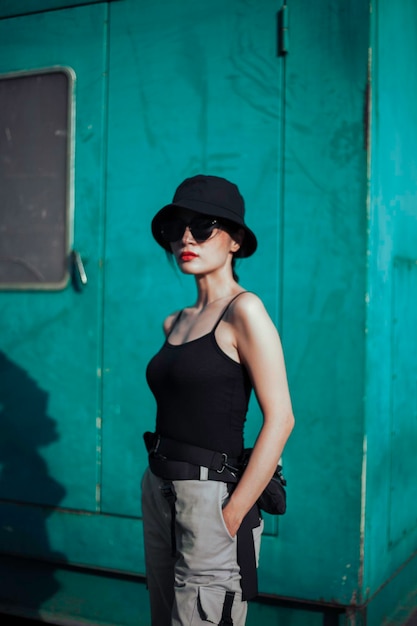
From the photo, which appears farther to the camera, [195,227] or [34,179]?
[34,179]

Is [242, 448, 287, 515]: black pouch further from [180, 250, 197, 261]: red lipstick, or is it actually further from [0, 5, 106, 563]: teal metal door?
[0, 5, 106, 563]: teal metal door

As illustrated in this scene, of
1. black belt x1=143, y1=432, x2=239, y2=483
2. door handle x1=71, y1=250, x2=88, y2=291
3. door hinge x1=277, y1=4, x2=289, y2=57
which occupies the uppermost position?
door hinge x1=277, y1=4, x2=289, y2=57

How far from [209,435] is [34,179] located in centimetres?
199

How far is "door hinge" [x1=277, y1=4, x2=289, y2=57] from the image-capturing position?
3.06 meters

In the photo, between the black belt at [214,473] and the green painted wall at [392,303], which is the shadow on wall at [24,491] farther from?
the black belt at [214,473]

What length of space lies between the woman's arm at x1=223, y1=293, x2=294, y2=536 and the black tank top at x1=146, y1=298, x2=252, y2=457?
6cm

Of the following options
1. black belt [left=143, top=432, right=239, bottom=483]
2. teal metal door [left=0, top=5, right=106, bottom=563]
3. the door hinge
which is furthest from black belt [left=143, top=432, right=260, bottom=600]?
the door hinge

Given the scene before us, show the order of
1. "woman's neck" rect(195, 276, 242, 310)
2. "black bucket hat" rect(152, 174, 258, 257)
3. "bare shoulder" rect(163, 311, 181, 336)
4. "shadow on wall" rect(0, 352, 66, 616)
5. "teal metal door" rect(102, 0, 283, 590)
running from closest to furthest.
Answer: "black bucket hat" rect(152, 174, 258, 257) → "woman's neck" rect(195, 276, 242, 310) → "bare shoulder" rect(163, 311, 181, 336) → "teal metal door" rect(102, 0, 283, 590) → "shadow on wall" rect(0, 352, 66, 616)

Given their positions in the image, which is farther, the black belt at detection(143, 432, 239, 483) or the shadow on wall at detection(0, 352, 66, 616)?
the shadow on wall at detection(0, 352, 66, 616)

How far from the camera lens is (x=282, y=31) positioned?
121 inches

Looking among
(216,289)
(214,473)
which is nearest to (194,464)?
(214,473)

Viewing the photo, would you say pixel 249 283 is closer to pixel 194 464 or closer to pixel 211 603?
pixel 194 464

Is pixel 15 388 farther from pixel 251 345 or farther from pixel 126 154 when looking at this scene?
pixel 251 345

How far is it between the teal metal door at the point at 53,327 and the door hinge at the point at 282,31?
0.80 meters
